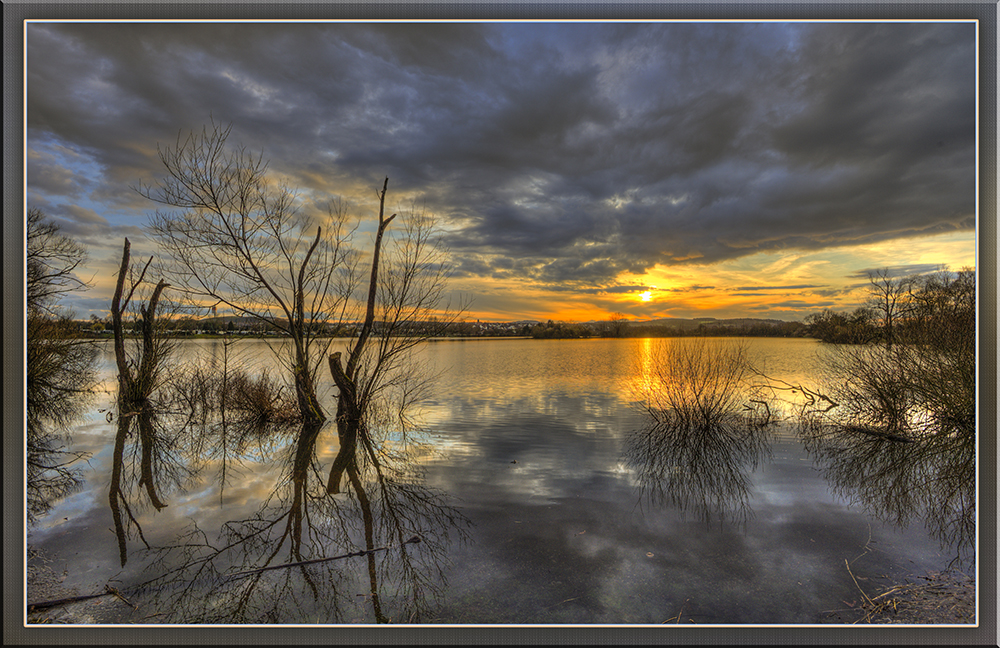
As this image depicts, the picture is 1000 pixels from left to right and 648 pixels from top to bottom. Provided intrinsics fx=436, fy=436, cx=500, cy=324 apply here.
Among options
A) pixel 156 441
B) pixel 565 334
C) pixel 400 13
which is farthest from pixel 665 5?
pixel 565 334

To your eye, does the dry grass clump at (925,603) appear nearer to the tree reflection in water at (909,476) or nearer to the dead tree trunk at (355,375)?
the tree reflection in water at (909,476)

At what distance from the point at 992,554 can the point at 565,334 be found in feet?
126

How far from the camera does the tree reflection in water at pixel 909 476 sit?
4520 millimetres

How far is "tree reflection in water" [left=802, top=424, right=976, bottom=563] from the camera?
4.52 m

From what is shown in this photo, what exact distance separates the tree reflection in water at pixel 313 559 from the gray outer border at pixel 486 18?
0.24 metres

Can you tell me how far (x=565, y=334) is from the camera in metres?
41.4

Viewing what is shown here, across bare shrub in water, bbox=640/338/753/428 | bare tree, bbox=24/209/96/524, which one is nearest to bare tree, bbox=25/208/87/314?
bare tree, bbox=24/209/96/524

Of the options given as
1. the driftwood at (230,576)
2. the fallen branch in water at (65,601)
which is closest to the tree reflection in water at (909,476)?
the driftwood at (230,576)

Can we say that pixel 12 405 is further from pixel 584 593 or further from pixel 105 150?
pixel 584 593

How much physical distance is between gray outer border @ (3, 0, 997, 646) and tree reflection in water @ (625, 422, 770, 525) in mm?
1826

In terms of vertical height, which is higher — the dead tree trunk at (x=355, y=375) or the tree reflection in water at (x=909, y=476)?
the dead tree trunk at (x=355, y=375)

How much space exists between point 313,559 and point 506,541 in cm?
164

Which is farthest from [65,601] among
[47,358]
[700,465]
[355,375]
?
[47,358]

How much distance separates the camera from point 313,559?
359 centimetres
